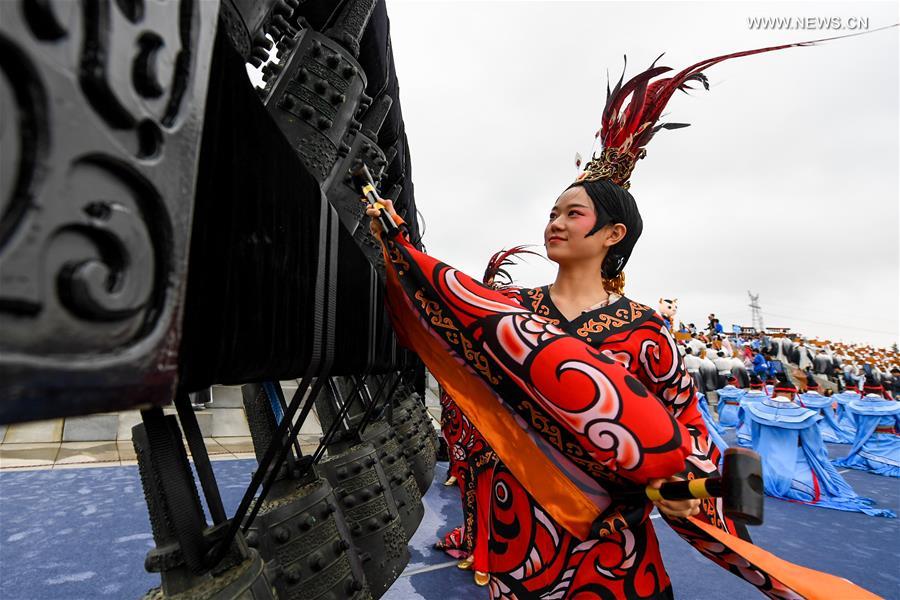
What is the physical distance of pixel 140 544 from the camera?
2998 millimetres

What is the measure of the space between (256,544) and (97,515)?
11.1 feet

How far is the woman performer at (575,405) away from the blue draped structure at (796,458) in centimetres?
562

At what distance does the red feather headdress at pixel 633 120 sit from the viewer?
1720 mm

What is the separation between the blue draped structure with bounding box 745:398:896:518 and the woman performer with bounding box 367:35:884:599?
5.62 meters

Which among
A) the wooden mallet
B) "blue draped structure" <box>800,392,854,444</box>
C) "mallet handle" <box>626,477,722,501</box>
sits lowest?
"blue draped structure" <box>800,392,854,444</box>

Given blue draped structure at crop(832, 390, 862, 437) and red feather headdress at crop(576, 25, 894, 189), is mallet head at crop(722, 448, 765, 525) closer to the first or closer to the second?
red feather headdress at crop(576, 25, 894, 189)

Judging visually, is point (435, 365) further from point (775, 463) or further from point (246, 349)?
point (775, 463)

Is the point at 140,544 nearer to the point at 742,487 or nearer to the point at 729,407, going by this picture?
the point at 742,487

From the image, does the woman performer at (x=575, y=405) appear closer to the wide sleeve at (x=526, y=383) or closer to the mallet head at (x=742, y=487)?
the wide sleeve at (x=526, y=383)

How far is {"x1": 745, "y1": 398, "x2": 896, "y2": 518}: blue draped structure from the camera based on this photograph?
5.68 m

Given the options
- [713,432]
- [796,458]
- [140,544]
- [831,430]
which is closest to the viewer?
[140,544]

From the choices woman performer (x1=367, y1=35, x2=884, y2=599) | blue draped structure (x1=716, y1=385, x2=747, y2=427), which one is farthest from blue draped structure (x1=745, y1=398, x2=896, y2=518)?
woman performer (x1=367, y1=35, x2=884, y2=599)

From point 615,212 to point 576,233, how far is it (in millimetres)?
165

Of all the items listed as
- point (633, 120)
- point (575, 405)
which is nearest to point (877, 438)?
point (633, 120)
